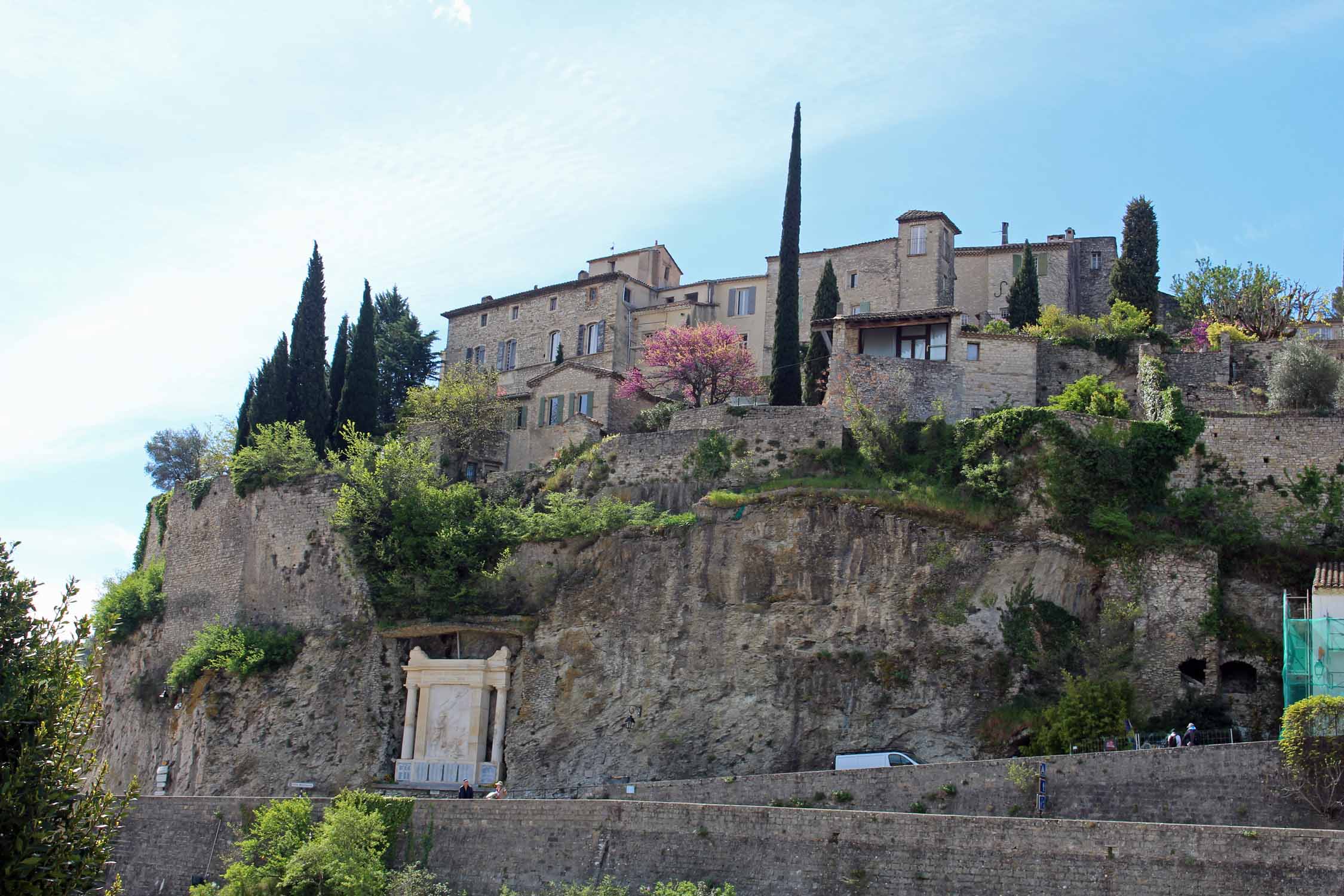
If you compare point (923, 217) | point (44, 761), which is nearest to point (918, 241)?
point (923, 217)

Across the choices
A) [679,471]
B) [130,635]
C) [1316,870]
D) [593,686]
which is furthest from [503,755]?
[1316,870]

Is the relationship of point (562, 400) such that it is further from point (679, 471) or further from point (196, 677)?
point (196, 677)

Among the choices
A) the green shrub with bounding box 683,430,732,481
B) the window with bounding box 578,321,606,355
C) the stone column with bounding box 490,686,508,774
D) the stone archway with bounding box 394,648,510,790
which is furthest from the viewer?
the window with bounding box 578,321,606,355

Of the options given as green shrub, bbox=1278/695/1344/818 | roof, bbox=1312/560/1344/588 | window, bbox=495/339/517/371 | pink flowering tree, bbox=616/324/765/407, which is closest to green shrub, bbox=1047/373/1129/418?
roof, bbox=1312/560/1344/588

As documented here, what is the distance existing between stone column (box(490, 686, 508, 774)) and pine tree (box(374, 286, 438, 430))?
82.9 feet

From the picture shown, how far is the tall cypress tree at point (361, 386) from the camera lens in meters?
51.7

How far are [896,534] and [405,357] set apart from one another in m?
34.4

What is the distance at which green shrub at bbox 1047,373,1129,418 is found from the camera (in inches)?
1578

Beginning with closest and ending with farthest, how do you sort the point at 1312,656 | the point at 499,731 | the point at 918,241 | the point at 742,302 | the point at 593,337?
the point at 1312,656
the point at 499,731
the point at 918,241
the point at 742,302
the point at 593,337

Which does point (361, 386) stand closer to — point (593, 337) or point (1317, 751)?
point (593, 337)

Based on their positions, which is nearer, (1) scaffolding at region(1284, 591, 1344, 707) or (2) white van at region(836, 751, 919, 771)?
(1) scaffolding at region(1284, 591, 1344, 707)

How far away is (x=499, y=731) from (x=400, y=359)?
30.6 m

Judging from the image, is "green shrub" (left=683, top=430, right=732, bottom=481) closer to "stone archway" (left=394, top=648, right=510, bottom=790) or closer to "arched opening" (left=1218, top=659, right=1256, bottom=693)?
"stone archway" (left=394, top=648, right=510, bottom=790)

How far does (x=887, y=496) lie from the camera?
124 ft
